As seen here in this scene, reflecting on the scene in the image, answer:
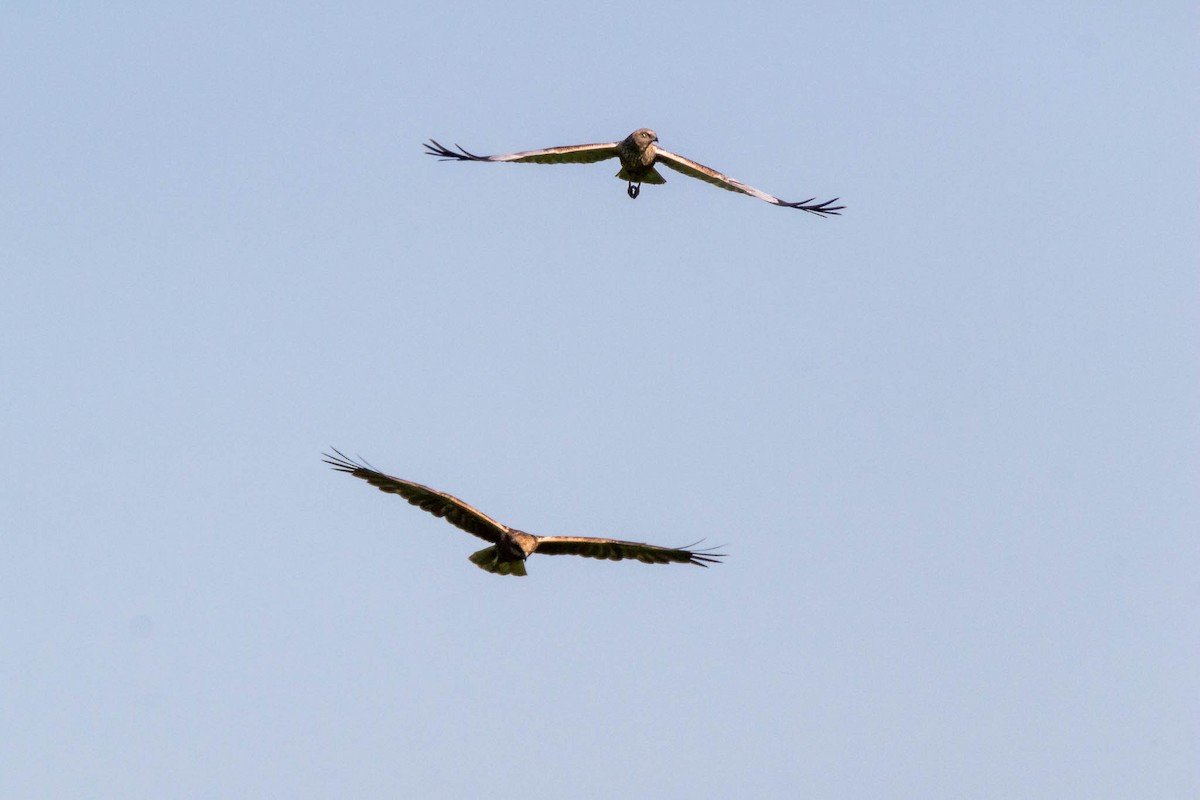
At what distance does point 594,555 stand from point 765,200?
7.81m

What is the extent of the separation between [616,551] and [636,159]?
745 centimetres

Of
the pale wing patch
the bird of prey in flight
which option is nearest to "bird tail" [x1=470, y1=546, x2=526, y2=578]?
the bird of prey in flight

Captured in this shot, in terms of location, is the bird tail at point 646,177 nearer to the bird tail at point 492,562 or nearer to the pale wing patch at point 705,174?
the pale wing patch at point 705,174

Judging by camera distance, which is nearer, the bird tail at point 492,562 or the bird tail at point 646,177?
the bird tail at point 492,562

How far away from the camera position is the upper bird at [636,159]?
36781mm

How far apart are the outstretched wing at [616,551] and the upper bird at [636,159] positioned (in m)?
6.73

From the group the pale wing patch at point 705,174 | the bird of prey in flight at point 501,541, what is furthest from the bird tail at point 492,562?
the pale wing patch at point 705,174

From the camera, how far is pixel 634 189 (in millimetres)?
37438

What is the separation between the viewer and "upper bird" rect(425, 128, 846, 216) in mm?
36781

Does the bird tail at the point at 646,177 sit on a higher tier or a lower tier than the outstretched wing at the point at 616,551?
higher

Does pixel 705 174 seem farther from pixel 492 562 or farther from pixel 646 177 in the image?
pixel 492 562

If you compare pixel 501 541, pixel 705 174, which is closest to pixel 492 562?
pixel 501 541

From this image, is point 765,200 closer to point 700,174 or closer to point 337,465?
point 700,174

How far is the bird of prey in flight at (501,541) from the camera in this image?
115 feet
